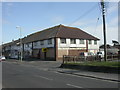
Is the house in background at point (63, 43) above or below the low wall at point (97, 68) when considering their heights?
above

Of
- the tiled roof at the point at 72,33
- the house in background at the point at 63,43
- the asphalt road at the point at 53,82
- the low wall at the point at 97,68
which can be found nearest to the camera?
the asphalt road at the point at 53,82

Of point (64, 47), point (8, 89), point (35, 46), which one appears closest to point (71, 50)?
point (64, 47)

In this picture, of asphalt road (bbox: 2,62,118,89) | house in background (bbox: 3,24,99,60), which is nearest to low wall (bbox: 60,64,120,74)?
asphalt road (bbox: 2,62,118,89)

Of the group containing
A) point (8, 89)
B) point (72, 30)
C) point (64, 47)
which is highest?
point (72, 30)

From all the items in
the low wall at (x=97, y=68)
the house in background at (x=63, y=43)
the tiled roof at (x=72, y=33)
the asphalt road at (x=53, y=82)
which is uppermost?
the tiled roof at (x=72, y=33)

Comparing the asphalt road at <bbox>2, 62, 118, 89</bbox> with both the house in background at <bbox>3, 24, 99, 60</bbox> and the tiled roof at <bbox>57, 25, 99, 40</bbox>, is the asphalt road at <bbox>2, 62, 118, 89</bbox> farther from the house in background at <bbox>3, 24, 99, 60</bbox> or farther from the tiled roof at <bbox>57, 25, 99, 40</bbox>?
the tiled roof at <bbox>57, 25, 99, 40</bbox>

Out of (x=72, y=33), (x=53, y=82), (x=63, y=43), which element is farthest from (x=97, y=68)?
(x=72, y=33)

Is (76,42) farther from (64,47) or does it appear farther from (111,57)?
(111,57)

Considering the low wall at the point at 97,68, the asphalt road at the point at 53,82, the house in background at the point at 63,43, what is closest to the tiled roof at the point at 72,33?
the house in background at the point at 63,43

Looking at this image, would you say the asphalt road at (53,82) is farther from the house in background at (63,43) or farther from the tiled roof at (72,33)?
the tiled roof at (72,33)

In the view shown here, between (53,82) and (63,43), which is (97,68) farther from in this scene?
(63,43)

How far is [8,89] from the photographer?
1048 cm

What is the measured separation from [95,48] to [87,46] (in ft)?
10.9

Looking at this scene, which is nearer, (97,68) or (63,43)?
(97,68)
